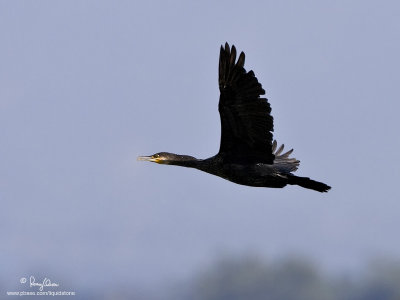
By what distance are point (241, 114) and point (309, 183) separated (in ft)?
4.10

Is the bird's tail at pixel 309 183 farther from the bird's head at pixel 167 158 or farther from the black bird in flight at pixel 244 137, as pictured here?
the bird's head at pixel 167 158

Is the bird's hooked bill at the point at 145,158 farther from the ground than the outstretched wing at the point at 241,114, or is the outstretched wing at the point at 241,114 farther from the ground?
the outstretched wing at the point at 241,114

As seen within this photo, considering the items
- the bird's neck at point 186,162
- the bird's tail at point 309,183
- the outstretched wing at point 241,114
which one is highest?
the outstretched wing at point 241,114

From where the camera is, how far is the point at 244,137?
15.9 metres

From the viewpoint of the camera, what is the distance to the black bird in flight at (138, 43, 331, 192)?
15.4 meters

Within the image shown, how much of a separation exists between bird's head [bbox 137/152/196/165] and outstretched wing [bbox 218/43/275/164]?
698mm

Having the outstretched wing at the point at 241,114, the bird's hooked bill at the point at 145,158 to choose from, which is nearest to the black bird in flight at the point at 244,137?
the outstretched wing at the point at 241,114

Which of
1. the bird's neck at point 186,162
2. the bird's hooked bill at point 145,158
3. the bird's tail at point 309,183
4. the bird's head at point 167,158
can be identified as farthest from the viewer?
the bird's hooked bill at point 145,158

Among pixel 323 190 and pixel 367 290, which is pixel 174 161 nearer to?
pixel 323 190

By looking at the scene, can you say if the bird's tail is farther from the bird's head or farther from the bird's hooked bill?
the bird's hooked bill

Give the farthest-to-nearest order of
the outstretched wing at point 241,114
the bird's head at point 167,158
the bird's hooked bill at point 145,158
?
the bird's hooked bill at point 145,158
the bird's head at point 167,158
the outstretched wing at point 241,114

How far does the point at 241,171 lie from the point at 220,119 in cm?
75

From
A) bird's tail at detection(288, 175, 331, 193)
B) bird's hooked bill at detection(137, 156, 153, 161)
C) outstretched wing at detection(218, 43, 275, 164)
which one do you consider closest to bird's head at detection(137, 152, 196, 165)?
bird's hooked bill at detection(137, 156, 153, 161)

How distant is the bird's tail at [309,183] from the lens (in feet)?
51.4
